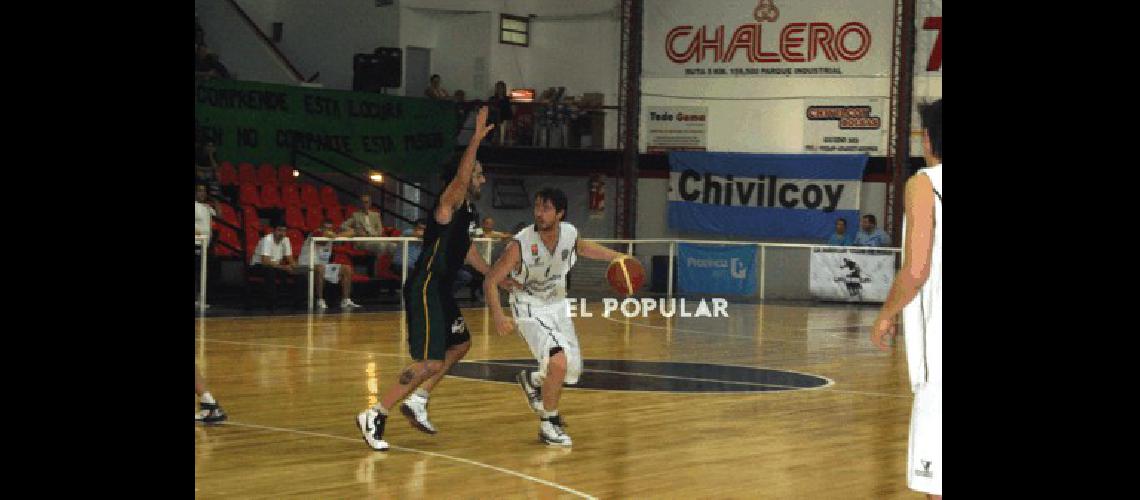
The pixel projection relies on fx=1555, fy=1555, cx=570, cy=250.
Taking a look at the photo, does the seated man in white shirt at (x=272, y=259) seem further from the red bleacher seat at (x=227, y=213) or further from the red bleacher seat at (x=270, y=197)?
the red bleacher seat at (x=270, y=197)

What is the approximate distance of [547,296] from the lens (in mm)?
8781

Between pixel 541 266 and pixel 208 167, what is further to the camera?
pixel 208 167

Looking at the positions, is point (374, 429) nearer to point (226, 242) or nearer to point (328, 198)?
point (226, 242)

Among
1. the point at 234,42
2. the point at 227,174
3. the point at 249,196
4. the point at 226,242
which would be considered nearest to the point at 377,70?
the point at 234,42

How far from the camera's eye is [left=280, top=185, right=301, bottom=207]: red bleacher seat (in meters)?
22.2

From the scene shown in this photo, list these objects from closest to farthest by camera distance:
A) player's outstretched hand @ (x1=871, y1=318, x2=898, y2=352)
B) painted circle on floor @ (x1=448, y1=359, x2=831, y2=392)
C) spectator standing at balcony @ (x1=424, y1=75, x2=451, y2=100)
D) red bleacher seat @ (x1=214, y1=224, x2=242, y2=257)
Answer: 1. player's outstretched hand @ (x1=871, y1=318, x2=898, y2=352)
2. painted circle on floor @ (x1=448, y1=359, x2=831, y2=392)
3. red bleacher seat @ (x1=214, y1=224, x2=242, y2=257)
4. spectator standing at balcony @ (x1=424, y1=75, x2=451, y2=100)

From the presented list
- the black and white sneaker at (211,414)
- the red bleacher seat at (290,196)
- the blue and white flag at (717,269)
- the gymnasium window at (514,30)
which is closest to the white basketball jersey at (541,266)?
the black and white sneaker at (211,414)

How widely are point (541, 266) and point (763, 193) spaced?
17635 millimetres

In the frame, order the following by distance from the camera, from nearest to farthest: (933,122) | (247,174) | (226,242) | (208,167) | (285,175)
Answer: (933,122), (226,242), (208,167), (247,174), (285,175)

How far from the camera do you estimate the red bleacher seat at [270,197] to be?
2195cm

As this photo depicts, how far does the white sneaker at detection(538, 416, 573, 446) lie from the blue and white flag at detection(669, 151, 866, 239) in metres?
17.2

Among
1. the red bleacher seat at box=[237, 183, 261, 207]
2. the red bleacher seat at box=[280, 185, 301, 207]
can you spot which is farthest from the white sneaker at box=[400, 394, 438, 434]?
the red bleacher seat at box=[280, 185, 301, 207]

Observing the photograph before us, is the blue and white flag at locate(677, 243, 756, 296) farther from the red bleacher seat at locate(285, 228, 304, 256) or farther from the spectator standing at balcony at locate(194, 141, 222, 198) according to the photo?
the spectator standing at balcony at locate(194, 141, 222, 198)
